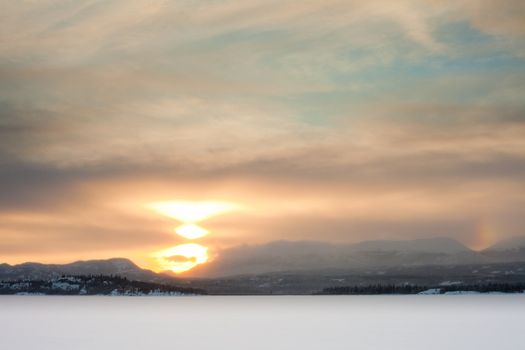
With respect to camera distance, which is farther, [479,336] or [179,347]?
[479,336]

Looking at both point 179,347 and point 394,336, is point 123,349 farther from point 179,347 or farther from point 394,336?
point 394,336

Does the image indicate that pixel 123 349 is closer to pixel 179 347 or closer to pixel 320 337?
pixel 179 347

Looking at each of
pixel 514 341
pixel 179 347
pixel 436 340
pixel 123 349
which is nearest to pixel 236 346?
pixel 179 347

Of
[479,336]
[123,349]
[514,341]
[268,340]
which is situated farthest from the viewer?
[479,336]

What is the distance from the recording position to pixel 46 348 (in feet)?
323

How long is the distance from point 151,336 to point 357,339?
38.0 m

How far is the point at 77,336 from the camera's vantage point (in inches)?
4914

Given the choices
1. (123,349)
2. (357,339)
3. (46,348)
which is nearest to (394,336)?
(357,339)

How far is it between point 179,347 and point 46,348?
62.1 ft

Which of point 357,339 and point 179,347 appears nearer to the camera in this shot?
point 179,347

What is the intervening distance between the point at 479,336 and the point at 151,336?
5974 centimetres

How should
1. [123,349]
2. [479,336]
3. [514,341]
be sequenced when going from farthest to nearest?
[479,336] < [514,341] < [123,349]

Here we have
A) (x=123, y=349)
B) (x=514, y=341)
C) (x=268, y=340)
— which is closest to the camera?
(x=123, y=349)

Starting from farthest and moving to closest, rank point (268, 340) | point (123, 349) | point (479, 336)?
point (479, 336) < point (268, 340) < point (123, 349)
